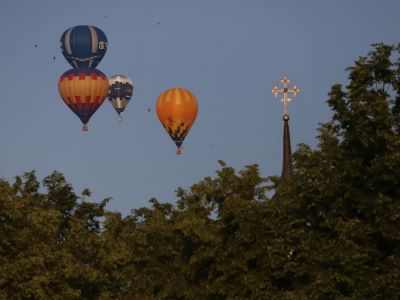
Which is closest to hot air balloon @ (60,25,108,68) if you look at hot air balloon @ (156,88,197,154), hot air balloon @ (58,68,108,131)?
hot air balloon @ (58,68,108,131)

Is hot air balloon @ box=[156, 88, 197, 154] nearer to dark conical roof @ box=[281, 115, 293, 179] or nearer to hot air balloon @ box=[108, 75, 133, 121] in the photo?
hot air balloon @ box=[108, 75, 133, 121]

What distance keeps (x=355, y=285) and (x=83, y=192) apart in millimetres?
42601

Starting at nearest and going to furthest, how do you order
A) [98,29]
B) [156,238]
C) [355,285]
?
[355,285] < [156,238] < [98,29]

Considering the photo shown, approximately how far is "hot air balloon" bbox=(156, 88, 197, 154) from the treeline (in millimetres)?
66580

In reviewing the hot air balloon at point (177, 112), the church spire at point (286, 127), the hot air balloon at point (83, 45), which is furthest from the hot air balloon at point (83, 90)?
the church spire at point (286, 127)

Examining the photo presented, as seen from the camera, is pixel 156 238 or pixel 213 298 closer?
pixel 213 298

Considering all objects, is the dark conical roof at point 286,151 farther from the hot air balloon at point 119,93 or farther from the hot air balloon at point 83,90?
the hot air balloon at point 119,93

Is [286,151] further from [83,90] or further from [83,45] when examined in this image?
[83,45]

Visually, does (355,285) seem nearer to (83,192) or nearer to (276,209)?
(276,209)

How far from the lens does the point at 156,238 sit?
69.9 metres

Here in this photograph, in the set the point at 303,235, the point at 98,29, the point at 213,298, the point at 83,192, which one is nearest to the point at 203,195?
the point at 213,298

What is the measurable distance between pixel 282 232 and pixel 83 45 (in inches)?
3789

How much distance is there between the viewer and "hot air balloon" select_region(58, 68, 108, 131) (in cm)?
14838

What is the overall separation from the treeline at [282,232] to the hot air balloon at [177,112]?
66.6 m
